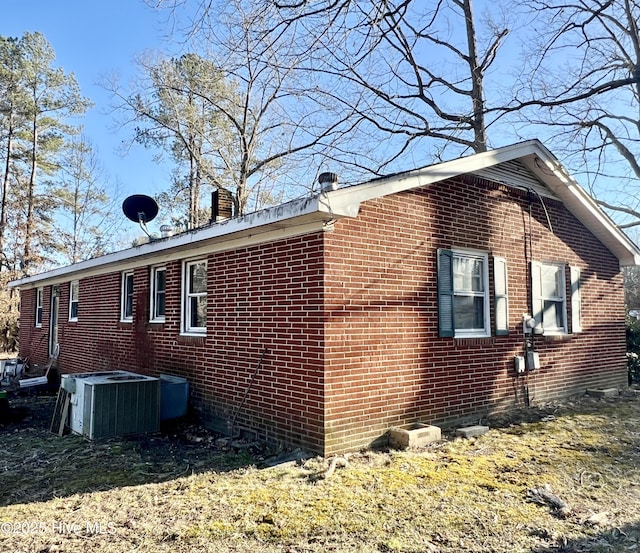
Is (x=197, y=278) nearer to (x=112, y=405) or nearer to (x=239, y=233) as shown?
(x=239, y=233)

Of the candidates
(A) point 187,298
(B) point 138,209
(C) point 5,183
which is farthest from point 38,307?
(C) point 5,183

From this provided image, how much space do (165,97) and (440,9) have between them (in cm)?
1715

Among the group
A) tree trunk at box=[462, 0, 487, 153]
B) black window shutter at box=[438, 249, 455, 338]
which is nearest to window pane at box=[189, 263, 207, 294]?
black window shutter at box=[438, 249, 455, 338]

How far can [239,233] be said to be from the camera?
655 centimetres

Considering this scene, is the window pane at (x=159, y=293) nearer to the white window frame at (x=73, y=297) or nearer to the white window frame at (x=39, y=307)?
the white window frame at (x=73, y=297)

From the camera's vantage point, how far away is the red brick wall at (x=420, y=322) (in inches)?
228

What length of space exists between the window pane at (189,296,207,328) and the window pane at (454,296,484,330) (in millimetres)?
3966

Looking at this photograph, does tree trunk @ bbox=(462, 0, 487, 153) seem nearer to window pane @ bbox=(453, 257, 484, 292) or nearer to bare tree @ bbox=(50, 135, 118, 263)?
window pane @ bbox=(453, 257, 484, 292)

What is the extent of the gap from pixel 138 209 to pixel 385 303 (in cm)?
599

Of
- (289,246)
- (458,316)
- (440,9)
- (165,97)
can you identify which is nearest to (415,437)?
(458,316)

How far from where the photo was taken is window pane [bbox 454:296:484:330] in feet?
24.1

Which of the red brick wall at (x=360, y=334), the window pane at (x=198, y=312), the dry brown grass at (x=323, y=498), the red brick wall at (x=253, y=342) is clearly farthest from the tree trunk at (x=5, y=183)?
the dry brown grass at (x=323, y=498)

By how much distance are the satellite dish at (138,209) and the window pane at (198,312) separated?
2.60 m

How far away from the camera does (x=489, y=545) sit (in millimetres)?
3639
